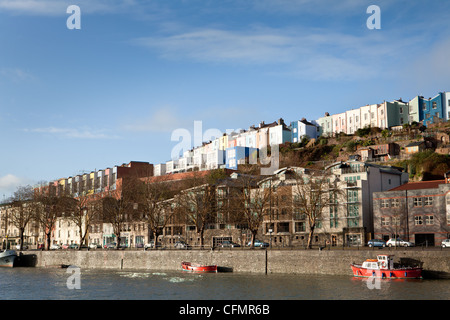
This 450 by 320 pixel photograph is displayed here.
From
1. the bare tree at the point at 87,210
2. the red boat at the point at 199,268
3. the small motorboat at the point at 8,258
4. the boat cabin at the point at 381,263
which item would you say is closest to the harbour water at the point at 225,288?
the boat cabin at the point at 381,263

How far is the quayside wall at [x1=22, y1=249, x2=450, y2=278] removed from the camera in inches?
2041

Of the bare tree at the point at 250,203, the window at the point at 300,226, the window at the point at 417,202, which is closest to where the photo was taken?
the window at the point at 417,202

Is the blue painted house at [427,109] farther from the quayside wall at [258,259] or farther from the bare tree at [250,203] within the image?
the quayside wall at [258,259]

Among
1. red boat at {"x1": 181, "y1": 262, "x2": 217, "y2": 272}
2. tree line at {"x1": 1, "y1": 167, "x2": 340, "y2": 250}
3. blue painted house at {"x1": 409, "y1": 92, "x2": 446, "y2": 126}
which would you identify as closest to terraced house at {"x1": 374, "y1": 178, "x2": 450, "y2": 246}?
tree line at {"x1": 1, "y1": 167, "x2": 340, "y2": 250}

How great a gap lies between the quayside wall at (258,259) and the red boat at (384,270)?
1565 mm

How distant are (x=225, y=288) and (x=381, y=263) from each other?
629 inches

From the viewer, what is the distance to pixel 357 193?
7731cm

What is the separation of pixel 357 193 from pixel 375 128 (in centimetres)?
5319

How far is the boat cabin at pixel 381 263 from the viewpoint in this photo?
170 ft

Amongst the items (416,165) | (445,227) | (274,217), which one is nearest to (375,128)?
(416,165)

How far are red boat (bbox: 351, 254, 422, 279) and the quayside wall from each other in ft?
5.14

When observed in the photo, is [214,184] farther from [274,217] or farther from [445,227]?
[445,227]

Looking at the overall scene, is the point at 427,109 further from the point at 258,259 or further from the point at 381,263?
the point at 381,263

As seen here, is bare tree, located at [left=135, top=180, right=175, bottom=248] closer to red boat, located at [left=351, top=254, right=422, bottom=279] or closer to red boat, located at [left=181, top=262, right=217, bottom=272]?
red boat, located at [left=181, top=262, right=217, bottom=272]
